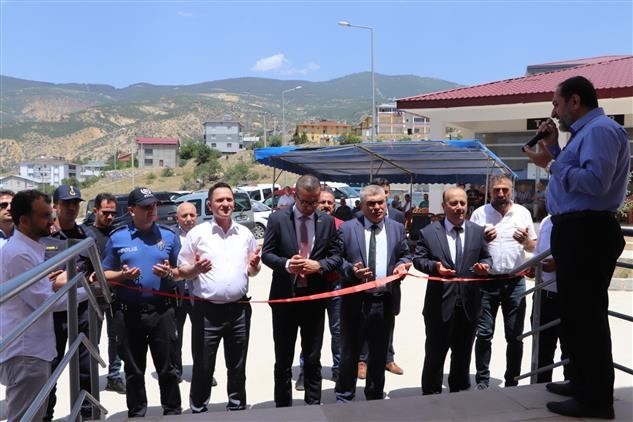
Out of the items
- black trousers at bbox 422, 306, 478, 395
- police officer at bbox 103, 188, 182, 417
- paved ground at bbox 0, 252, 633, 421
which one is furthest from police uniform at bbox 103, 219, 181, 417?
black trousers at bbox 422, 306, 478, 395

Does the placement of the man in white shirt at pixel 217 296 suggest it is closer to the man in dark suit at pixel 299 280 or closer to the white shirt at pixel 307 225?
the man in dark suit at pixel 299 280

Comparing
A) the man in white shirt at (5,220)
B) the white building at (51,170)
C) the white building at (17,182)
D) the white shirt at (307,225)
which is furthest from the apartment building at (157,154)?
the white shirt at (307,225)

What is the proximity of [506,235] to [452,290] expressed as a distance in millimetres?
910

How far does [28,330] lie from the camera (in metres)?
3.10

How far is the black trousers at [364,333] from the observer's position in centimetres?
439

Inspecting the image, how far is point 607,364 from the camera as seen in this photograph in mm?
3111

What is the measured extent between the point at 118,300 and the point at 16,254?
3.88 ft

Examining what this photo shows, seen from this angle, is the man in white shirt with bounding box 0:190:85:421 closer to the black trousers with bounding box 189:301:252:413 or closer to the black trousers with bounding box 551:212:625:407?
the black trousers with bounding box 189:301:252:413

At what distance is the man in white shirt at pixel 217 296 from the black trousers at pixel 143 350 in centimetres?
18

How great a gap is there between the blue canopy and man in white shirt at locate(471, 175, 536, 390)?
149 inches

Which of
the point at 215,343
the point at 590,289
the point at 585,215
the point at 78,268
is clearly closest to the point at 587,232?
the point at 585,215

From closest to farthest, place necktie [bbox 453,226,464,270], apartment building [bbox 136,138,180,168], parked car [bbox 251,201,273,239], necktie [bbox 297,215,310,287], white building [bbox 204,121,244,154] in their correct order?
1. necktie [bbox 297,215,310,287]
2. necktie [bbox 453,226,464,270]
3. parked car [bbox 251,201,273,239]
4. apartment building [bbox 136,138,180,168]
5. white building [bbox 204,121,244,154]

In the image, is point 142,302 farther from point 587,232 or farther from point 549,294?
point 549,294

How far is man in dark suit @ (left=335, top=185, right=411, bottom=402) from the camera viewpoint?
4.40 meters
